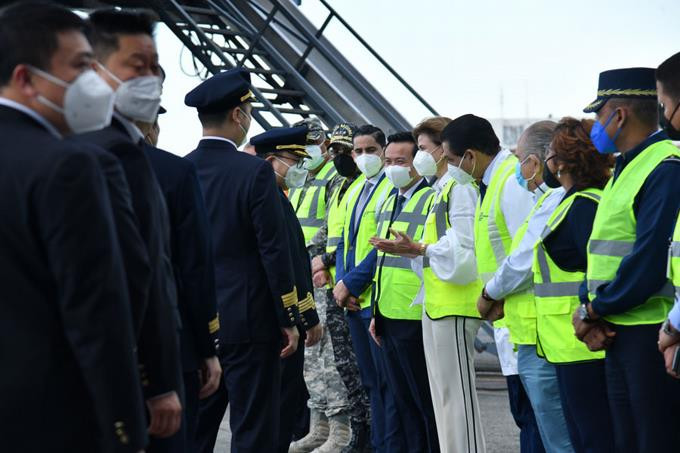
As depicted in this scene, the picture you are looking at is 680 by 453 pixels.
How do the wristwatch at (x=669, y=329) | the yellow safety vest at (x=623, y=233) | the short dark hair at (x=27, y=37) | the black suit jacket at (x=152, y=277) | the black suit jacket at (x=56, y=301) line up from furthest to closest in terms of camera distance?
the yellow safety vest at (x=623, y=233) < the wristwatch at (x=669, y=329) < the black suit jacket at (x=152, y=277) < the short dark hair at (x=27, y=37) < the black suit jacket at (x=56, y=301)

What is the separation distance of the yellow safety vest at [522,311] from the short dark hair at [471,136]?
25.9 inches

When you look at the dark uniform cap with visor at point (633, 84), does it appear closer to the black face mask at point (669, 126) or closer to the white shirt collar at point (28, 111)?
the black face mask at point (669, 126)

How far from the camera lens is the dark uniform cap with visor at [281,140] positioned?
22.5 ft

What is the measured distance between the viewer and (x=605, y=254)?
4.55 m

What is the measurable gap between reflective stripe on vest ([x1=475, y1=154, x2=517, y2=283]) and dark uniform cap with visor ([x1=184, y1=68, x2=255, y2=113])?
1.52 m

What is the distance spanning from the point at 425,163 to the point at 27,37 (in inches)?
165

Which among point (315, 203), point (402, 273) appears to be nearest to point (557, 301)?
point (402, 273)

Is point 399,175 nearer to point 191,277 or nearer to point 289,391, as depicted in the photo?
point 289,391

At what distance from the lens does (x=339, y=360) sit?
8.21m

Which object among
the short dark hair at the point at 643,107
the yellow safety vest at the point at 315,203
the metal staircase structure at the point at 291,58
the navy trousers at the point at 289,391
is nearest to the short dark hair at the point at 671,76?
the short dark hair at the point at 643,107

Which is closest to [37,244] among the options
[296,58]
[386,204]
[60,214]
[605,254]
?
[60,214]

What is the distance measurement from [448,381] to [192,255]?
8.13 ft

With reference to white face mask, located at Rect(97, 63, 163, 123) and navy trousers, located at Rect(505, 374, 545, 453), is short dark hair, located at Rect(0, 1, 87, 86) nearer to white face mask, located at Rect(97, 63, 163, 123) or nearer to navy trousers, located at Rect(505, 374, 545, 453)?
white face mask, located at Rect(97, 63, 163, 123)

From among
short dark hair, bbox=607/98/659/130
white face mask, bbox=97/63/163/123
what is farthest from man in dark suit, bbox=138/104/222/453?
short dark hair, bbox=607/98/659/130
